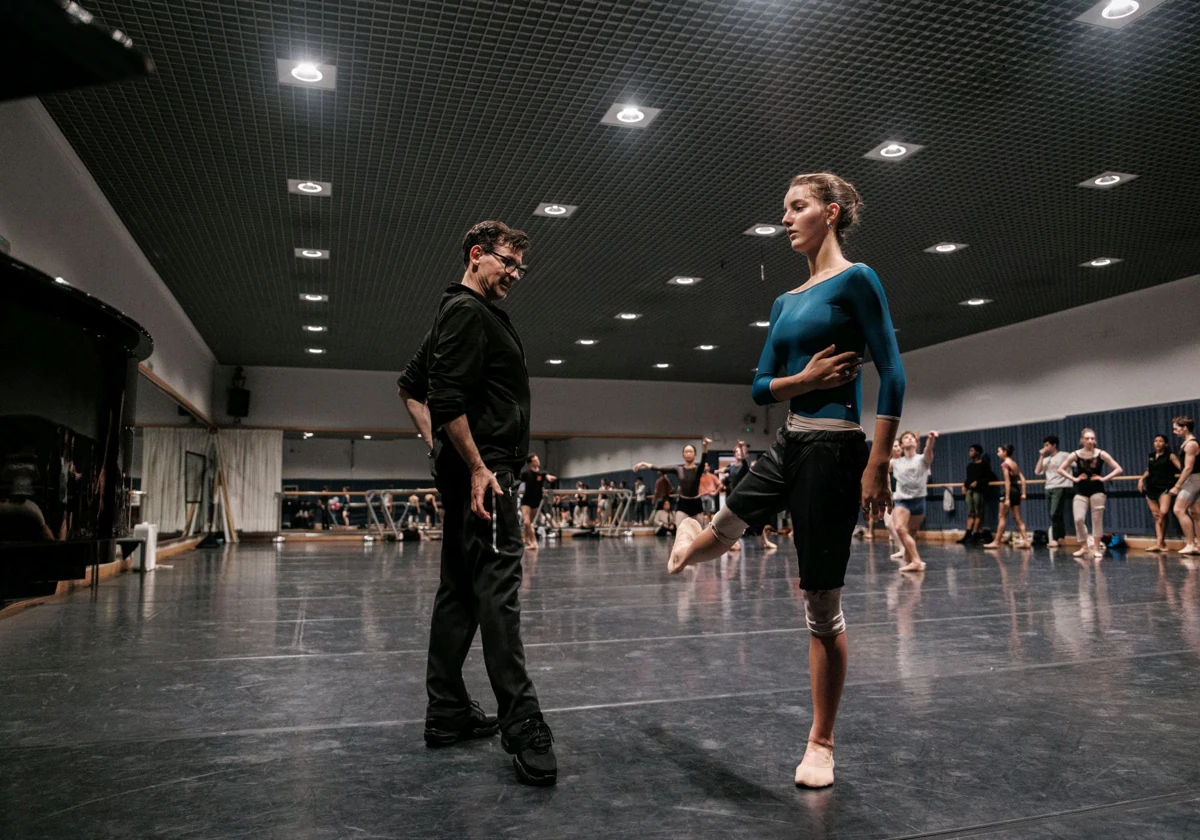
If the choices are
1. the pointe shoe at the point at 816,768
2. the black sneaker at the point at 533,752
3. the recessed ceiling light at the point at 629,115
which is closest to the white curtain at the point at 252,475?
the recessed ceiling light at the point at 629,115

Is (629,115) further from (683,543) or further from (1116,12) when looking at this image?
(683,543)

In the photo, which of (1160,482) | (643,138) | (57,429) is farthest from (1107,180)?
(57,429)

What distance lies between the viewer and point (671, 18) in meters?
5.12

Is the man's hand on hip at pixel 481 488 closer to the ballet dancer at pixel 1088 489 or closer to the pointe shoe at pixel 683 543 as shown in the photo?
the pointe shoe at pixel 683 543

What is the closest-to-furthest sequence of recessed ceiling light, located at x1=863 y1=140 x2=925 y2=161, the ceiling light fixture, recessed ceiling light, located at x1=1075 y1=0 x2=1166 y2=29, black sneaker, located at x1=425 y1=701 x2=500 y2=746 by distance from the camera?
black sneaker, located at x1=425 y1=701 x2=500 y2=746
recessed ceiling light, located at x1=1075 y1=0 x2=1166 y2=29
recessed ceiling light, located at x1=863 y1=140 x2=925 y2=161
the ceiling light fixture

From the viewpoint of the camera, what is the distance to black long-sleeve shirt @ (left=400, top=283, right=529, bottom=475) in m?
2.20

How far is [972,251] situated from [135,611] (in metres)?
9.17

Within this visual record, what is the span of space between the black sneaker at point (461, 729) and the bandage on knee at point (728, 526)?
0.81m

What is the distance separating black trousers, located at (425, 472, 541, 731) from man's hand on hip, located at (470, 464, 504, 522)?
3 centimetres

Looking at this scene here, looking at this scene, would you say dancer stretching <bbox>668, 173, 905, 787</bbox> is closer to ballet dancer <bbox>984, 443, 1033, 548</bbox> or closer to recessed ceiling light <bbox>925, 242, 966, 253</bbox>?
recessed ceiling light <bbox>925, 242, 966, 253</bbox>

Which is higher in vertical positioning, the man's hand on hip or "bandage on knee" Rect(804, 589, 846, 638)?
the man's hand on hip

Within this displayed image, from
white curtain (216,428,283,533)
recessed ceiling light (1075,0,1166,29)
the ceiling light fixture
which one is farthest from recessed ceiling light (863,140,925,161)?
white curtain (216,428,283,533)

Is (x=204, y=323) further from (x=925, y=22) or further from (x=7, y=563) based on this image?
(x=7, y=563)

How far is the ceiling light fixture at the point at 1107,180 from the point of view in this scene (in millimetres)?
7488
